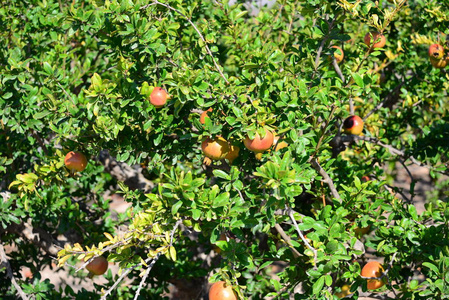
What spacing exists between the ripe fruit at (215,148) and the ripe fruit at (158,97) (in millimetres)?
268

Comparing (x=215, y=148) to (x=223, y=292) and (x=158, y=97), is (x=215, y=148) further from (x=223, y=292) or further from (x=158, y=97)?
(x=223, y=292)

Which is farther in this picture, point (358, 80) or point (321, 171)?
point (321, 171)

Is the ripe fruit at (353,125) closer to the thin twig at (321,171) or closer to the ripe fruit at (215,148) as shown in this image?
the thin twig at (321,171)

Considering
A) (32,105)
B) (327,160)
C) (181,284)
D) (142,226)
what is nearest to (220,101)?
(142,226)

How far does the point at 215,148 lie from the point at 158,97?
0.35m

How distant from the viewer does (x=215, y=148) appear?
80.6 inches

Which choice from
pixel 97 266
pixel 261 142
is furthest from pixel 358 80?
pixel 97 266

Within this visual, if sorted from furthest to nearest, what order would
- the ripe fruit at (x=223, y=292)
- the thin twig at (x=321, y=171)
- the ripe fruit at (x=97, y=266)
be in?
the ripe fruit at (x=97, y=266), the thin twig at (x=321, y=171), the ripe fruit at (x=223, y=292)

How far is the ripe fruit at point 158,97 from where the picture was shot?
212 centimetres

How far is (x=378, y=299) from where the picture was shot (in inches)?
101

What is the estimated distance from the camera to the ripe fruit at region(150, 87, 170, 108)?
2.12 meters

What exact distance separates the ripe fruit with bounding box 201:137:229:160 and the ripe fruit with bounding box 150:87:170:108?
268 millimetres

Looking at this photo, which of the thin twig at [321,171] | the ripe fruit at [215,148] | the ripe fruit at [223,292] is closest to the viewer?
the ripe fruit at [223,292]

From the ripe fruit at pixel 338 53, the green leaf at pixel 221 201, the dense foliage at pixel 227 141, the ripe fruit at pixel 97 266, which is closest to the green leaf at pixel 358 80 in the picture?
the dense foliage at pixel 227 141
